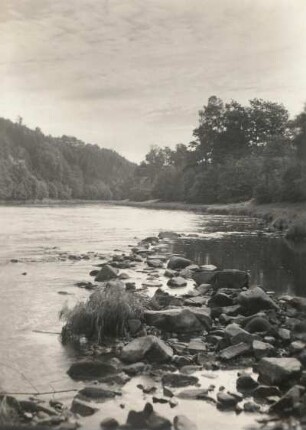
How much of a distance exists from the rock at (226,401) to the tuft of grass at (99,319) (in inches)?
141

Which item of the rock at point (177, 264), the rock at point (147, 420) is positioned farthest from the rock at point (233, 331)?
the rock at point (177, 264)

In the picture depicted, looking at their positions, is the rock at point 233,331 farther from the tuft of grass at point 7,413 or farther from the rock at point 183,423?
the tuft of grass at point 7,413

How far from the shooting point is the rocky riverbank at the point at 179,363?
7.07 meters

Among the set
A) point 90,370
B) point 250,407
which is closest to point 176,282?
point 90,370

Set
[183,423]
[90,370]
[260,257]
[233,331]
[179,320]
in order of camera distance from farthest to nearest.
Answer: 1. [260,257]
2. [179,320]
3. [233,331]
4. [90,370]
5. [183,423]

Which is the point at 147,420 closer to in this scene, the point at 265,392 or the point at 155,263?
the point at 265,392

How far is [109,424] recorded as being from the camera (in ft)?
22.2

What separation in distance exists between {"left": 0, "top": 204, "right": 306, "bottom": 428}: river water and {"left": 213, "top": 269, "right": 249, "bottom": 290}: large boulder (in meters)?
1.11

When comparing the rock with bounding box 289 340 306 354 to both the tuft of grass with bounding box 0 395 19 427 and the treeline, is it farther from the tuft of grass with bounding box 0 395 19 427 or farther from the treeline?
the treeline

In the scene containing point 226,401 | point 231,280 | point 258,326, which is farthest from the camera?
point 231,280

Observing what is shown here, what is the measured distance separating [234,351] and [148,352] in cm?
159

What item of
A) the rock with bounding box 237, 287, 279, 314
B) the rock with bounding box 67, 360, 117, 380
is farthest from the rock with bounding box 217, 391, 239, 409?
the rock with bounding box 237, 287, 279, 314

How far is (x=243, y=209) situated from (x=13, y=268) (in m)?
54.6

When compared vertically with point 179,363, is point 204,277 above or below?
above
